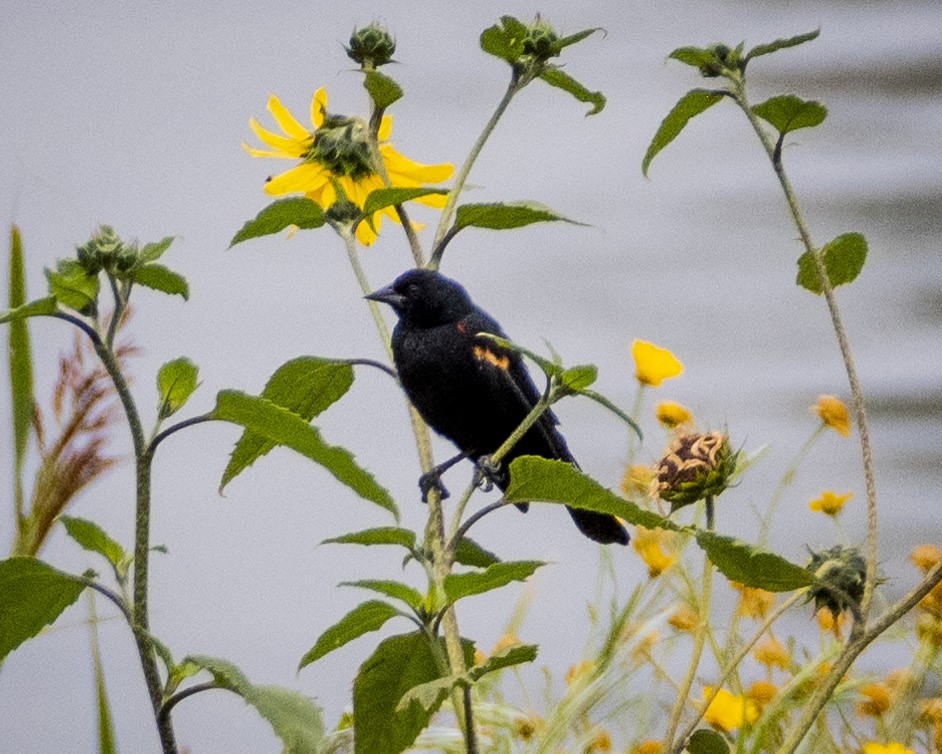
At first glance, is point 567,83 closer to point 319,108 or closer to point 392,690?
point 319,108

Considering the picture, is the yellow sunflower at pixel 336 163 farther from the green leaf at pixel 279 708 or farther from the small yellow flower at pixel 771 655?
the small yellow flower at pixel 771 655

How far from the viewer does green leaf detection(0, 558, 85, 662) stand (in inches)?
15.7

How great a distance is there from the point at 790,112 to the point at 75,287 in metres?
0.27

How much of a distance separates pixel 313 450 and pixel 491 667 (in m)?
0.08

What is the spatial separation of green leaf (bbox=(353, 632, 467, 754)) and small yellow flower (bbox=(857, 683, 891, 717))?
36cm

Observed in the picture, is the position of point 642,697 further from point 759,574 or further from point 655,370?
point 759,574

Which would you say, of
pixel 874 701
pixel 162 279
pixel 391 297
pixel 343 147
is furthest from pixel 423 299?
pixel 874 701

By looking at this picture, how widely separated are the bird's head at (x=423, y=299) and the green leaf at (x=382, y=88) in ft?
0.39

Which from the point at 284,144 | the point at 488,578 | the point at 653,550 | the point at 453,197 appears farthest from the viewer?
the point at 653,550

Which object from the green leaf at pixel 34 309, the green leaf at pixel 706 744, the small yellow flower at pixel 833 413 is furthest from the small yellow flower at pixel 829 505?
the green leaf at pixel 34 309

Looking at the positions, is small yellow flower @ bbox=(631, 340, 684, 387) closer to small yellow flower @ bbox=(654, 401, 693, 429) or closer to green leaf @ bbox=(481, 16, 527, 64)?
small yellow flower @ bbox=(654, 401, 693, 429)

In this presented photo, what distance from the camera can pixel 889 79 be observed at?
4.86 ft

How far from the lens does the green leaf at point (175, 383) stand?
0.40 metres

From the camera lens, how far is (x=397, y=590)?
0.37 m
